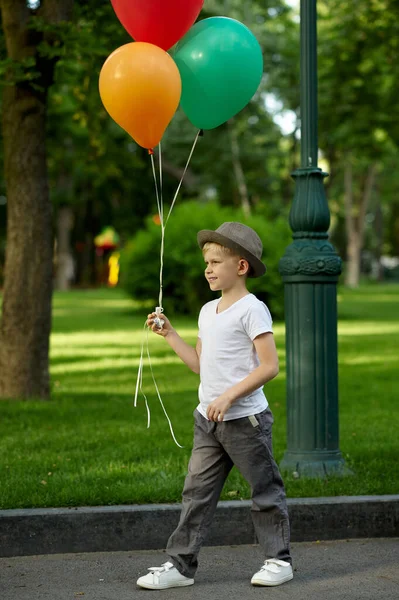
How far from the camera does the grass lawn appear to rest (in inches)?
222

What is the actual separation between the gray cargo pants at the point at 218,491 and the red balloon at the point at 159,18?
6.60 ft

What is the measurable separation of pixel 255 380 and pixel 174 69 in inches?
66.3

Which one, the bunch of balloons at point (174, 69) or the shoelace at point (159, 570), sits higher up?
the bunch of balloons at point (174, 69)

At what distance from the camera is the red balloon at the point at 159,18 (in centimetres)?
517

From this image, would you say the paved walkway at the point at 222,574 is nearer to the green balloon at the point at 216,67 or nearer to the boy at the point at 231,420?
the boy at the point at 231,420

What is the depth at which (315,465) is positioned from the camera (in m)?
6.00

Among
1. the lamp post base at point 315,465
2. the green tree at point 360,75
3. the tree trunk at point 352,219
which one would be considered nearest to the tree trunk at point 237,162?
the tree trunk at point 352,219

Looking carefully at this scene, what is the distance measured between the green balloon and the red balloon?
0.24ft

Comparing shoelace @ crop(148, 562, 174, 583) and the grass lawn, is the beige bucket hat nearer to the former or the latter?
shoelace @ crop(148, 562, 174, 583)

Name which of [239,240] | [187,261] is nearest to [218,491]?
[239,240]

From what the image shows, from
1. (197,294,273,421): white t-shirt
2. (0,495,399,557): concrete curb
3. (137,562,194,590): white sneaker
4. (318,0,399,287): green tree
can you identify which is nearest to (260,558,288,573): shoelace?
(137,562,194,590): white sneaker

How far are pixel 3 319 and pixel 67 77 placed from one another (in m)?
4.85

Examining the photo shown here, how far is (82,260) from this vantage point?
6275cm

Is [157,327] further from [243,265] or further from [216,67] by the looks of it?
[216,67]
